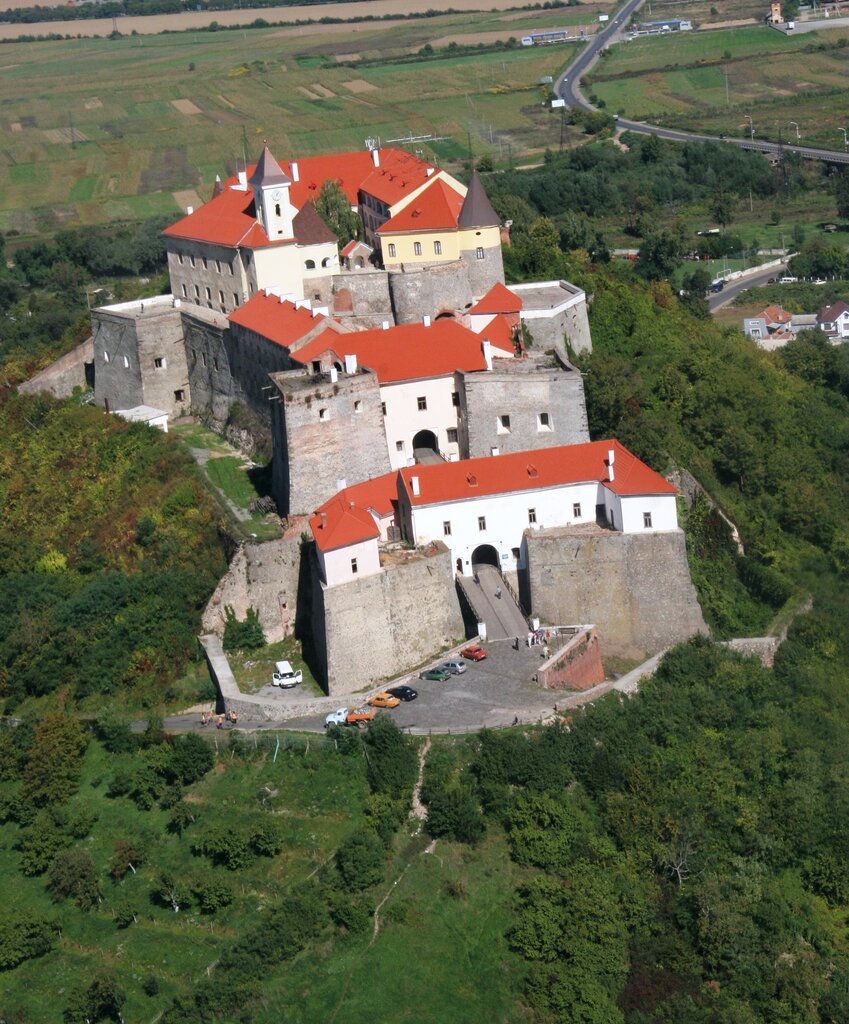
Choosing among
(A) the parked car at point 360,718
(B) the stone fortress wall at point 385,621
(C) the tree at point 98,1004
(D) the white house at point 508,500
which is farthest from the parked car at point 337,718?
(C) the tree at point 98,1004

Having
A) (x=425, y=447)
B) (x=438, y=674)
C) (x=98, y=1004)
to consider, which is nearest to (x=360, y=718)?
(x=438, y=674)

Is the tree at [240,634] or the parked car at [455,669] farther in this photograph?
the tree at [240,634]

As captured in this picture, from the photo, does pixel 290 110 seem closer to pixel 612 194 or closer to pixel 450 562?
pixel 612 194

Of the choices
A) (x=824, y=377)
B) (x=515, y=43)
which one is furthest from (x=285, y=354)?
(x=515, y=43)

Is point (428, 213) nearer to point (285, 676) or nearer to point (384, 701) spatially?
point (285, 676)

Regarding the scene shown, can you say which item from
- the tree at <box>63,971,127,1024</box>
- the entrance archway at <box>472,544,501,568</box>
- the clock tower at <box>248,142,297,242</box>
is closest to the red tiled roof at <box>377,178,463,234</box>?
the clock tower at <box>248,142,297,242</box>

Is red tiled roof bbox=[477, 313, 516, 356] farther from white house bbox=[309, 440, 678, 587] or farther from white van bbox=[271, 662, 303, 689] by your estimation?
white van bbox=[271, 662, 303, 689]

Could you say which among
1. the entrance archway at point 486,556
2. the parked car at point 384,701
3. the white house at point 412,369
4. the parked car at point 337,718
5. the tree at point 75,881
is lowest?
the tree at point 75,881

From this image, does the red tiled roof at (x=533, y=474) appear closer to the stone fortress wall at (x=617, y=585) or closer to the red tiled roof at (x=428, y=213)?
the stone fortress wall at (x=617, y=585)
